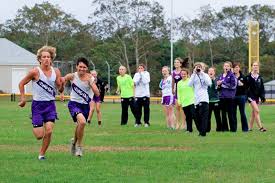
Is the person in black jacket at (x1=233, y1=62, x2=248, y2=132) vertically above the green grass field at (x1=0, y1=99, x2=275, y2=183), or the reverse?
the person in black jacket at (x1=233, y1=62, x2=248, y2=132)

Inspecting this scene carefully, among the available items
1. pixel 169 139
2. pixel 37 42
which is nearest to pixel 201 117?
pixel 169 139

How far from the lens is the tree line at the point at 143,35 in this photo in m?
81.6

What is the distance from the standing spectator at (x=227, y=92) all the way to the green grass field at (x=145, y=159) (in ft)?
4.54

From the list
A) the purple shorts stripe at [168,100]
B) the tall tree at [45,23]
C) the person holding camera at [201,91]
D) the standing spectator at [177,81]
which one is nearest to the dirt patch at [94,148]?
the person holding camera at [201,91]

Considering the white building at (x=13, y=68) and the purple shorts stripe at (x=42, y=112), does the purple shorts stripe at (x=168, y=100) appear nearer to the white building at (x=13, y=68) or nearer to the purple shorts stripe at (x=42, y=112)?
the purple shorts stripe at (x=42, y=112)

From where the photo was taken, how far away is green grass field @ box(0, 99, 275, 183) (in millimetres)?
10297

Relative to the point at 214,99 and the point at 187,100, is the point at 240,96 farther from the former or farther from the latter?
the point at 187,100

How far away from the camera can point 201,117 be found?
57.5 feet

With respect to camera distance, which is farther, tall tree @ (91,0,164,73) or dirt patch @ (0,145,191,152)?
tall tree @ (91,0,164,73)

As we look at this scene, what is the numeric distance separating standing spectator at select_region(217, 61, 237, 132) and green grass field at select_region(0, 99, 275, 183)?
1.38m

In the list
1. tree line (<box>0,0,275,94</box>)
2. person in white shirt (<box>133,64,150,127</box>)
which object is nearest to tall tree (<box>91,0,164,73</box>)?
tree line (<box>0,0,275,94</box>)

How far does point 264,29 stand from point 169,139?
75077 mm

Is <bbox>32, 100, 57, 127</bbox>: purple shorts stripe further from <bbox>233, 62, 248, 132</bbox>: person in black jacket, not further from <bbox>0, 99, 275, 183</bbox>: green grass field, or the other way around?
<bbox>233, 62, 248, 132</bbox>: person in black jacket

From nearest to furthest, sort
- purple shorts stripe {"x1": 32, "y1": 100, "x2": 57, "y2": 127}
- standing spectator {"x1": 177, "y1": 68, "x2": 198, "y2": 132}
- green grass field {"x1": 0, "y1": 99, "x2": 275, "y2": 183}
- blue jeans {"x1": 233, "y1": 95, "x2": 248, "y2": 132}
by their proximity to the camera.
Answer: green grass field {"x1": 0, "y1": 99, "x2": 275, "y2": 183}, purple shorts stripe {"x1": 32, "y1": 100, "x2": 57, "y2": 127}, standing spectator {"x1": 177, "y1": 68, "x2": 198, "y2": 132}, blue jeans {"x1": 233, "y1": 95, "x2": 248, "y2": 132}
